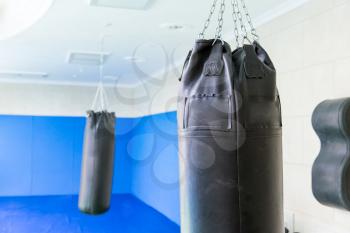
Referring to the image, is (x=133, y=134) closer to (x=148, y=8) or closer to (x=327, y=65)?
(x=148, y=8)

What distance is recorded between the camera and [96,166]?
382cm

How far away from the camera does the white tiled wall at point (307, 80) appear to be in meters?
2.46

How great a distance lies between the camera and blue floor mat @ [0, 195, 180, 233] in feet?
18.0

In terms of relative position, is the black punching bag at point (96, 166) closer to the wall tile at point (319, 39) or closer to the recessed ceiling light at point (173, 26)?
the recessed ceiling light at point (173, 26)

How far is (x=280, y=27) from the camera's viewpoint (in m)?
3.13

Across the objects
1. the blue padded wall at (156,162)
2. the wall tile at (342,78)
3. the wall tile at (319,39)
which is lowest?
the blue padded wall at (156,162)

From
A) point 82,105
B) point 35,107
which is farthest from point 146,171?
point 35,107

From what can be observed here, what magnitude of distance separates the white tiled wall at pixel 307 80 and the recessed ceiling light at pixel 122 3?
1.16 m

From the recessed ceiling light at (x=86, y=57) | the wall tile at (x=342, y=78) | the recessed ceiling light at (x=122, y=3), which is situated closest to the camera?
the wall tile at (x=342, y=78)

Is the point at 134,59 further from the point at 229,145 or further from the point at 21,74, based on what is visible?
the point at 229,145

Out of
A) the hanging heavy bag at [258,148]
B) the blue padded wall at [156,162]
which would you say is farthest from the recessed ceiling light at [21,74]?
the hanging heavy bag at [258,148]

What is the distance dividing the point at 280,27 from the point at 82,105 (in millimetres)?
6003

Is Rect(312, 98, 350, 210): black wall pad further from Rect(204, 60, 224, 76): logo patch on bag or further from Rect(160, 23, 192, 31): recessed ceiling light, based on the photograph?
Rect(160, 23, 192, 31): recessed ceiling light

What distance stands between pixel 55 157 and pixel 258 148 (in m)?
7.38
